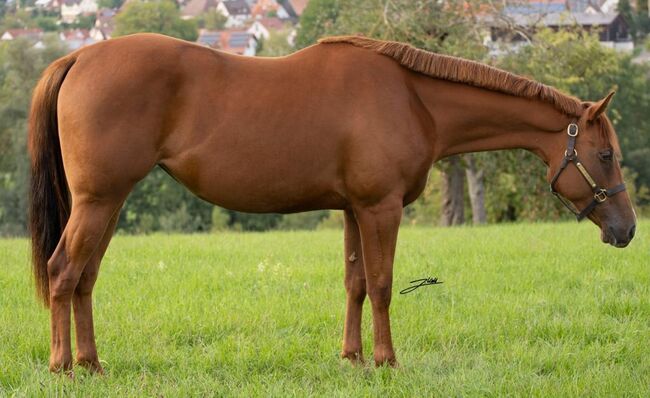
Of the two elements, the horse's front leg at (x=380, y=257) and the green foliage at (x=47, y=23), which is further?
the green foliage at (x=47, y=23)

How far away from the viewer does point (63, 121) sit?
209 inches

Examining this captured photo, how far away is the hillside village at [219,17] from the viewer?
86188 millimetres

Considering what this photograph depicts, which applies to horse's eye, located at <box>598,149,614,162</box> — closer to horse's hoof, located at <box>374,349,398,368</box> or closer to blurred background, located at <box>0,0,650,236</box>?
horse's hoof, located at <box>374,349,398,368</box>

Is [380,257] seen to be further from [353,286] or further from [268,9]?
[268,9]

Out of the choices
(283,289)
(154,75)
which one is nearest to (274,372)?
(154,75)

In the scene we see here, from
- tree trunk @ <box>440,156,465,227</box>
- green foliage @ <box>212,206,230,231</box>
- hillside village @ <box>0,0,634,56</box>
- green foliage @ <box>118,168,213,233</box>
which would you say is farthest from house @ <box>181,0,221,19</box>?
tree trunk @ <box>440,156,465,227</box>

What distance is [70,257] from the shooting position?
5234 millimetres

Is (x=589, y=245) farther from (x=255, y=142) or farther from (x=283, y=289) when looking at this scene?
Result: (x=255, y=142)

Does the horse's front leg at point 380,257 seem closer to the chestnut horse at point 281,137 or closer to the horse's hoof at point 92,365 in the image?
the chestnut horse at point 281,137

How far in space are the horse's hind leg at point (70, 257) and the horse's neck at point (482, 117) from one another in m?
2.23

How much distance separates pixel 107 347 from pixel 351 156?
237 cm

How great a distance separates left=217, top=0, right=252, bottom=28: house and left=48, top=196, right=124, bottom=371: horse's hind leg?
437ft

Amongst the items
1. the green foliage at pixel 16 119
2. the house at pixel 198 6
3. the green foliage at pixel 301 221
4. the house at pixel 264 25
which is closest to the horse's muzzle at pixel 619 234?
the green foliage at pixel 16 119

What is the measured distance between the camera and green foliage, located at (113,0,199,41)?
5123 centimetres
